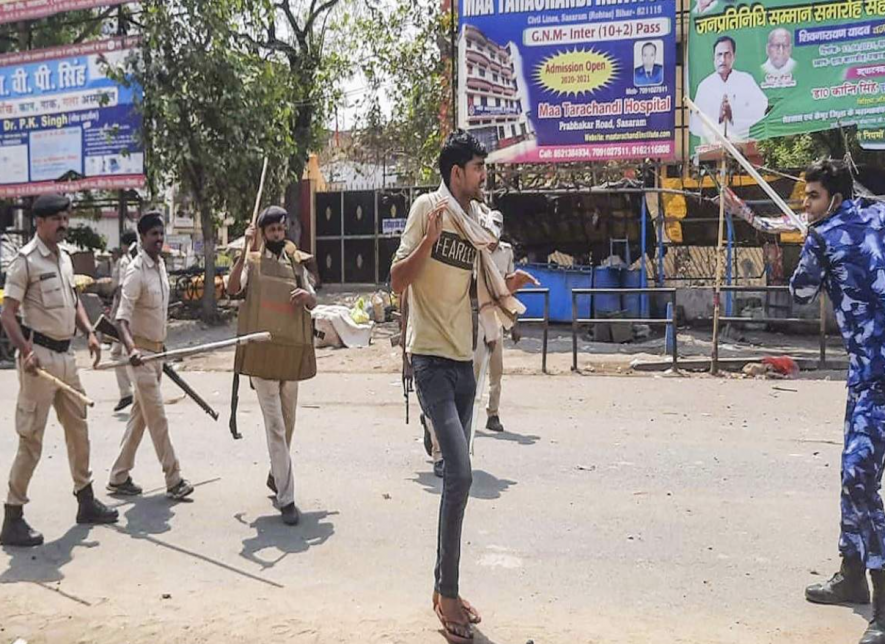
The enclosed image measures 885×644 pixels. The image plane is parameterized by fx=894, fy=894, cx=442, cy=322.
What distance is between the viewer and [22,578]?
14.9 feet

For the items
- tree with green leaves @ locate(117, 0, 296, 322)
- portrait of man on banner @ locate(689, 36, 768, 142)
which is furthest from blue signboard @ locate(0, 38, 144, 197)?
portrait of man on banner @ locate(689, 36, 768, 142)

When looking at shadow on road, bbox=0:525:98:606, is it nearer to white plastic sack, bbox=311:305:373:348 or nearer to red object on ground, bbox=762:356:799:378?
red object on ground, bbox=762:356:799:378

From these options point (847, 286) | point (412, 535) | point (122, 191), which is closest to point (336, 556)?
point (412, 535)

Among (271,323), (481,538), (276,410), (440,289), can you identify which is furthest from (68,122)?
(440,289)

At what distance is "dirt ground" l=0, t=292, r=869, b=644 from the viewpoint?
12.9 ft

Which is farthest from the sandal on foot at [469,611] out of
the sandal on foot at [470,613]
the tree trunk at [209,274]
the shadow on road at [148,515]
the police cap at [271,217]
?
the tree trunk at [209,274]

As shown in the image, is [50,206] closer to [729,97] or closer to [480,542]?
[480,542]

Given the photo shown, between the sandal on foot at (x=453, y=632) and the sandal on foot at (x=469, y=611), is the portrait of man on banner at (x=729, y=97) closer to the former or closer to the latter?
the sandal on foot at (x=469, y=611)

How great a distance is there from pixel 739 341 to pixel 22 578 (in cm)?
1226

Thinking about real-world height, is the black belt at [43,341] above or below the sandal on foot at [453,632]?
above

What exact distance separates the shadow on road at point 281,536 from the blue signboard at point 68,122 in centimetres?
1414

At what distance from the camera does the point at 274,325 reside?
17.5 feet

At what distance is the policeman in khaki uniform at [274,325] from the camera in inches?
209

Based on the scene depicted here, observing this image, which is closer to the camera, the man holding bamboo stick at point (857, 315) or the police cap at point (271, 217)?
the man holding bamboo stick at point (857, 315)
